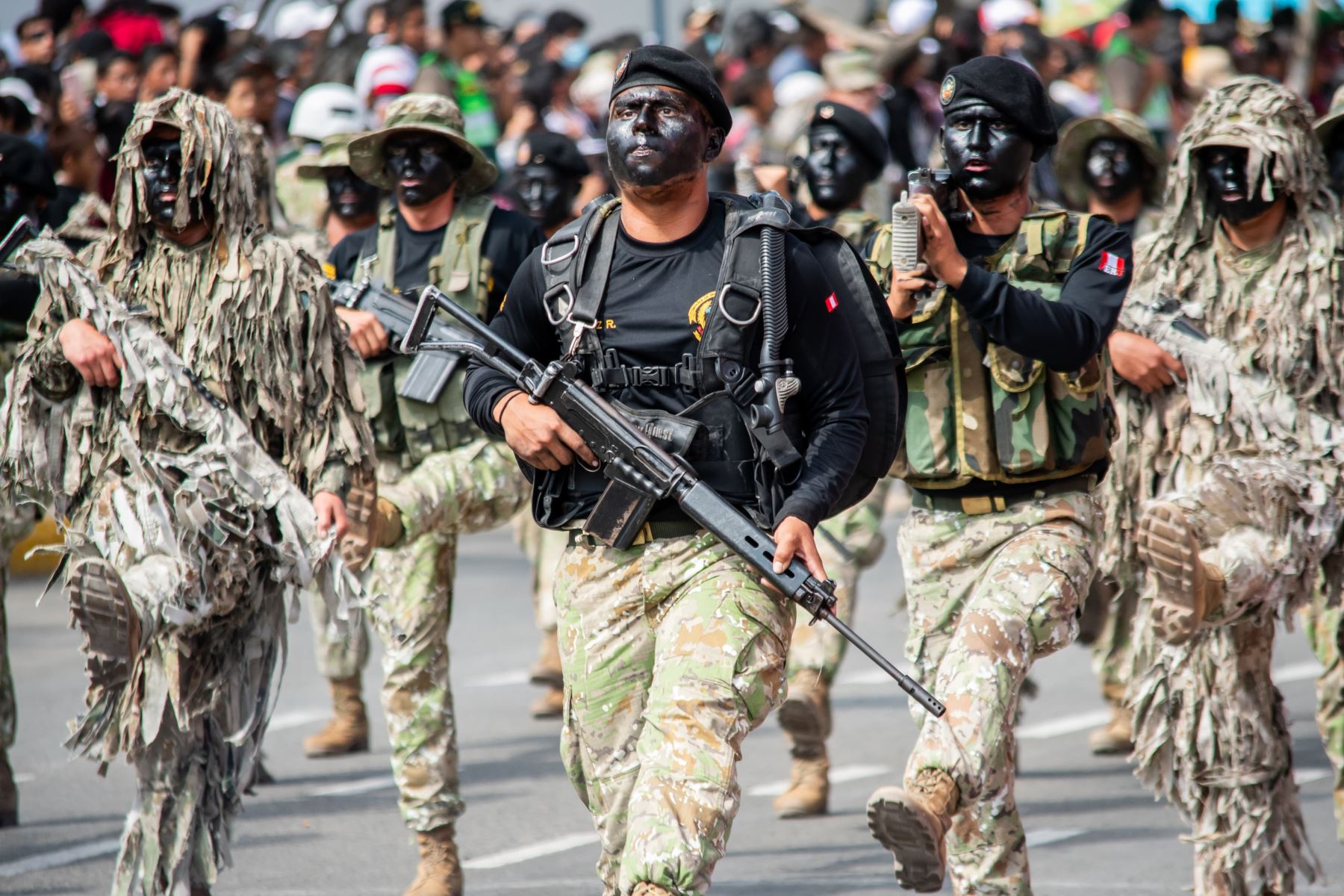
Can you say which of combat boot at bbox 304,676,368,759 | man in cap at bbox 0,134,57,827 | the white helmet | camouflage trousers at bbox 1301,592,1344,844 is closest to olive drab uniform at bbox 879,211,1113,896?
camouflage trousers at bbox 1301,592,1344,844

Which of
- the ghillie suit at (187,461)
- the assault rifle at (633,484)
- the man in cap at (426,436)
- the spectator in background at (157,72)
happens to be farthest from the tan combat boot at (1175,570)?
the spectator in background at (157,72)

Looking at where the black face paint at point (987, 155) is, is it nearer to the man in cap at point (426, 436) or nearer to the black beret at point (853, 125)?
the man in cap at point (426, 436)

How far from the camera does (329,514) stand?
18.6 ft

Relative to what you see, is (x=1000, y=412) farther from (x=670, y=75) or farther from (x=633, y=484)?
(x=670, y=75)

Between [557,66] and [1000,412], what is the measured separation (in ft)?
36.6

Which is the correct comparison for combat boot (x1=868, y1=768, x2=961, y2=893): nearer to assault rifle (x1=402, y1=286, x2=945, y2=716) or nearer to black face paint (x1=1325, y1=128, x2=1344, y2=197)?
assault rifle (x1=402, y1=286, x2=945, y2=716)

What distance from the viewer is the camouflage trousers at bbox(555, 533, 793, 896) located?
4238 millimetres

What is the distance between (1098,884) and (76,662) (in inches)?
245

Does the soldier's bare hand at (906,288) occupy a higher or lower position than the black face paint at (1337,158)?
lower

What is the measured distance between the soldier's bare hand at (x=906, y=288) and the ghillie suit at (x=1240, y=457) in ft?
3.17

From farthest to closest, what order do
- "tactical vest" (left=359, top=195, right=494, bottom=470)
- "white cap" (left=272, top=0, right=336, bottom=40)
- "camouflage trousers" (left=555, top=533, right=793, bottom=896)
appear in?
"white cap" (left=272, top=0, right=336, bottom=40), "tactical vest" (left=359, top=195, right=494, bottom=470), "camouflage trousers" (left=555, top=533, right=793, bottom=896)

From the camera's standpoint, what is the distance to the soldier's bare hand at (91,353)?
5.57 metres

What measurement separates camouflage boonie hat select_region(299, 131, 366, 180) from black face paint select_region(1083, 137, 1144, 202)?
332cm

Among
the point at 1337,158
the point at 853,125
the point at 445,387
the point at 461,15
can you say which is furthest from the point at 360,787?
the point at 461,15
